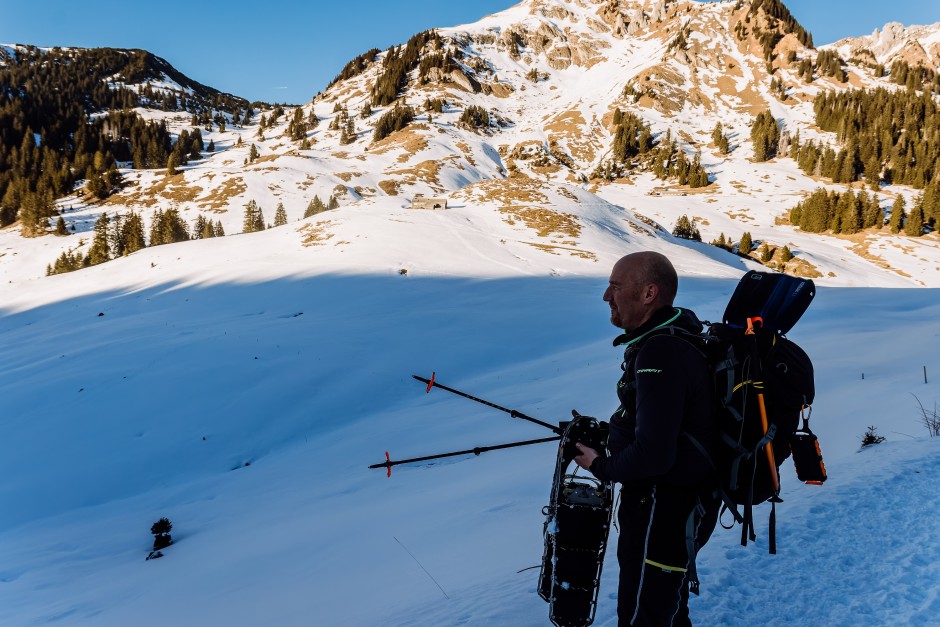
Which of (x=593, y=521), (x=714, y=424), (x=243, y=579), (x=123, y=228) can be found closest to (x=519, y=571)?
(x=593, y=521)

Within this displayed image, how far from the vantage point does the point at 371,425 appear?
10.8 meters

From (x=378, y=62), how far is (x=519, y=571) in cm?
21746

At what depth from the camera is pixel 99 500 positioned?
8.55 meters

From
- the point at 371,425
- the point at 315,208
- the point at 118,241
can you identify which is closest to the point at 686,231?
the point at 315,208

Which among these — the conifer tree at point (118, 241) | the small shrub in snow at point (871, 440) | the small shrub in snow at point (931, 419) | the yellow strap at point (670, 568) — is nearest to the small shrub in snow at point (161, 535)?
the yellow strap at point (670, 568)

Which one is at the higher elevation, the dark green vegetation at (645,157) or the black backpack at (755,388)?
the dark green vegetation at (645,157)

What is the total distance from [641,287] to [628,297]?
9 centimetres

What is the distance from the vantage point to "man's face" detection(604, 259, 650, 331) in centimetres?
267

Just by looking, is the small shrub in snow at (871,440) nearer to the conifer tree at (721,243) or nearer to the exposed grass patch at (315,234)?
the exposed grass patch at (315,234)

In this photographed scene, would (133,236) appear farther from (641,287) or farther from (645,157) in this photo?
(645,157)

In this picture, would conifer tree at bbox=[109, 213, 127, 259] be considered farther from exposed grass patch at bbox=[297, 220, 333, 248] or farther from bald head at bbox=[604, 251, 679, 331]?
bald head at bbox=[604, 251, 679, 331]

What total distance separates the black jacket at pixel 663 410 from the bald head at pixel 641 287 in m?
0.07

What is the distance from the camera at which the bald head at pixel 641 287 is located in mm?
2645

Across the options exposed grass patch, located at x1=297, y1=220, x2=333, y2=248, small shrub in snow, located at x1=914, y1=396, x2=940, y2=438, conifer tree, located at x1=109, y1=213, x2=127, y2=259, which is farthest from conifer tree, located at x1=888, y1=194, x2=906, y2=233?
conifer tree, located at x1=109, y1=213, x2=127, y2=259
